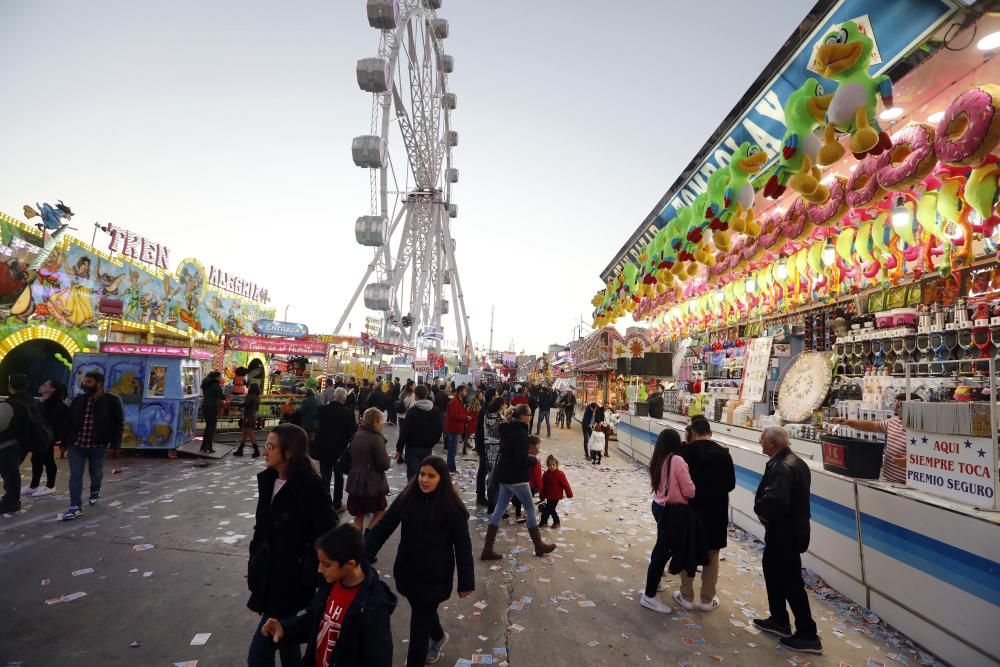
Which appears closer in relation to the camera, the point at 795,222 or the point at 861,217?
the point at 795,222

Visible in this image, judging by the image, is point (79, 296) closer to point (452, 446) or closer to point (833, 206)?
point (452, 446)

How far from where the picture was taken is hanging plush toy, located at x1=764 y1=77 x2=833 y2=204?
13.7 feet

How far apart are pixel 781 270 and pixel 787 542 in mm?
5793

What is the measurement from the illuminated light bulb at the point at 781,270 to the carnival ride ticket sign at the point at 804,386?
1327 mm

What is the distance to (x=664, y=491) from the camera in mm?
3992

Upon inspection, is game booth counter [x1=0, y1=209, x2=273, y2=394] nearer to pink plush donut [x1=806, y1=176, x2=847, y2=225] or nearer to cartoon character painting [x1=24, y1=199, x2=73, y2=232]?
cartoon character painting [x1=24, y1=199, x2=73, y2=232]

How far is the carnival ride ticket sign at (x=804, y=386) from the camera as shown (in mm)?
7242

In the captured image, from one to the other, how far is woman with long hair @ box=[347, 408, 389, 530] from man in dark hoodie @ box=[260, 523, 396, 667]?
8.71 feet

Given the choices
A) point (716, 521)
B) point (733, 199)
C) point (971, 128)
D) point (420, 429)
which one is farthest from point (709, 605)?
point (733, 199)

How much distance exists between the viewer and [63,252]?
13039 mm

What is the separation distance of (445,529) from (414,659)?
723 mm

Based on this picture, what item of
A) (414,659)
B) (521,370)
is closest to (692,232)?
(414,659)

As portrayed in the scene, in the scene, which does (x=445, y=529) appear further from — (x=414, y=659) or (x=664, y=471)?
(x=664, y=471)

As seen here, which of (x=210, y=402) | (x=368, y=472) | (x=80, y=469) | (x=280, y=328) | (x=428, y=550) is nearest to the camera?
(x=428, y=550)
